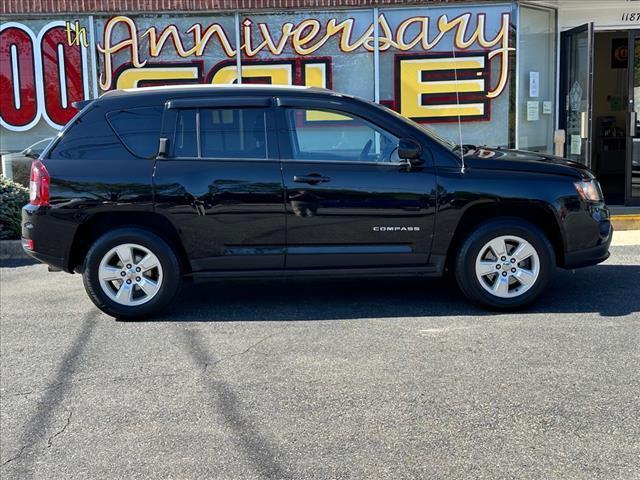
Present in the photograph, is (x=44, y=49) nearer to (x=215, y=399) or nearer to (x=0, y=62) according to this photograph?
(x=0, y=62)

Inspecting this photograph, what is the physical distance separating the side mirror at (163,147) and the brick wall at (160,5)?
544 cm

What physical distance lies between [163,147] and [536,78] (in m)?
→ 7.25

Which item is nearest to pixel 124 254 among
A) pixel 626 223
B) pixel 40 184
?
pixel 40 184

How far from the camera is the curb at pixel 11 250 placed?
8758mm

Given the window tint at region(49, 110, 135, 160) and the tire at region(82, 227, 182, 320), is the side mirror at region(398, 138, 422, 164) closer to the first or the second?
the tire at region(82, 227, 182, 320)

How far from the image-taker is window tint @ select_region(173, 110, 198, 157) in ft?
19.3

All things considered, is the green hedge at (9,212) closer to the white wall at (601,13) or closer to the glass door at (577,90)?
the glass door at (577,90)

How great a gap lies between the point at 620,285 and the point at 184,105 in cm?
431

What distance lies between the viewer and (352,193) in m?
5.80

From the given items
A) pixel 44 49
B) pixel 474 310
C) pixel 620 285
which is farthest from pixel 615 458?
pixel 44 49

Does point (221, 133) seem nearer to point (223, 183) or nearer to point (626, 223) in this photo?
point (223, 183)

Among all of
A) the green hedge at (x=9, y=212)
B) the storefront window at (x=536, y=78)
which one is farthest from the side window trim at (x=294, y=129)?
the storefront window at (x=536, y=78)

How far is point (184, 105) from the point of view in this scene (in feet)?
19.4

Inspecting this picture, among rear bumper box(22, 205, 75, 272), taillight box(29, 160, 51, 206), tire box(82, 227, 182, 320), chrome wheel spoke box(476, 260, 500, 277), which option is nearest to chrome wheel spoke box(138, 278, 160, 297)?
tire box(82, 227, 182, 320)
